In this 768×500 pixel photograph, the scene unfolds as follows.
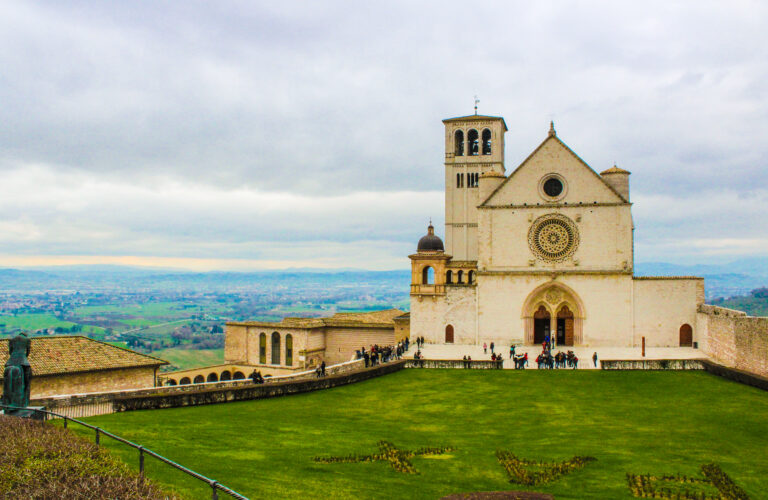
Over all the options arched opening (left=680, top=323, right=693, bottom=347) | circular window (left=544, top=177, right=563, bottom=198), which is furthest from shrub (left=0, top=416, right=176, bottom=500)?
arched opening (left=680, top=323, right=693, bottom=347)

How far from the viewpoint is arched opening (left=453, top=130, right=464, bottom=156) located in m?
57.7

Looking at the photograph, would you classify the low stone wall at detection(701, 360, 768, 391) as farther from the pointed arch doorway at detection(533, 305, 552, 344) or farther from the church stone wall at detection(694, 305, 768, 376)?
the pointed arch doorway at detection(533, 305, 552, 344)

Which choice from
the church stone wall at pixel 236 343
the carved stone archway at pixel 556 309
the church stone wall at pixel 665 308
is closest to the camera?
the church stone wall at pixel 665 308

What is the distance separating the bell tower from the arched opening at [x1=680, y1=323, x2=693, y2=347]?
1958 centimetres

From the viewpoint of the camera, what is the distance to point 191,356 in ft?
376

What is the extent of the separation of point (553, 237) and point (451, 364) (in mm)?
14601

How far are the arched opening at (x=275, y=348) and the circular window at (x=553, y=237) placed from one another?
23.0 metres

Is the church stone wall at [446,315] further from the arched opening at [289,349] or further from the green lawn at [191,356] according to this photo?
the green lawn at [191,356]

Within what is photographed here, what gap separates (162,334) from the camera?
161625 mm

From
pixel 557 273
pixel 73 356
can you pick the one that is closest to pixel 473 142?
pixel 557 273

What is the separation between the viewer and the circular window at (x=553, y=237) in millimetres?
43500

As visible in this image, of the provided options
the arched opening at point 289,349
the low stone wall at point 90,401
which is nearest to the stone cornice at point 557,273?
the arched opening at point 289,349

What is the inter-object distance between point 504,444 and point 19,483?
39.0 ft

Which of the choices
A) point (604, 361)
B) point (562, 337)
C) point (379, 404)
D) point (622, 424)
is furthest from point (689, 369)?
point (379, 404)
